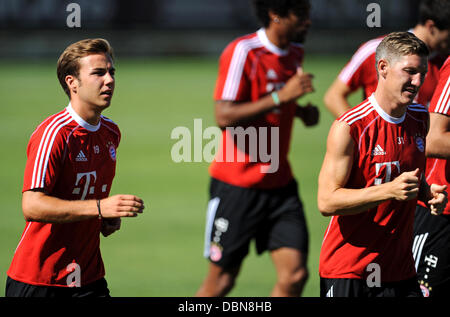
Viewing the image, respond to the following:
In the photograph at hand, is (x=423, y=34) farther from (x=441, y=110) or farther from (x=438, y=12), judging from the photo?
(x=441, y=110)

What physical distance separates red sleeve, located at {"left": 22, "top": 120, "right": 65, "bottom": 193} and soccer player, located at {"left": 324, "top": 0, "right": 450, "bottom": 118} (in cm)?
300

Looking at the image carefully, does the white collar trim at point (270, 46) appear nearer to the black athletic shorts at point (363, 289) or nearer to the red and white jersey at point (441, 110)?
the red and white jersey at point (441, 110)

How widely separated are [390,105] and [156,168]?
9.89 m

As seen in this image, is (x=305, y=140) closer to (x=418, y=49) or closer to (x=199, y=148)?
(x=199, y=148)

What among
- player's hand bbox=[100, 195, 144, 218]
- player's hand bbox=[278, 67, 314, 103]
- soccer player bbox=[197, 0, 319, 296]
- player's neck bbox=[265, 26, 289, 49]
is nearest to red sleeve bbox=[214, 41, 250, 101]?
soccer player bbox=[197, 0, 319, 296]

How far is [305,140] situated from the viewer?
16.8 meters

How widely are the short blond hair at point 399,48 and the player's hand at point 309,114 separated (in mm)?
2084

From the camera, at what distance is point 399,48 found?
15.3 feet

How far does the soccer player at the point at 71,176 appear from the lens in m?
4.63

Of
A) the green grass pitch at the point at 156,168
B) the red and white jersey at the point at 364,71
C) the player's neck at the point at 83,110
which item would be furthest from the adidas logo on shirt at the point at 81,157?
the green grass pitch at the point at 156,168

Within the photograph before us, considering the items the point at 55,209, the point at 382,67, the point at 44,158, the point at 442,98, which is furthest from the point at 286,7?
the point at 55,209

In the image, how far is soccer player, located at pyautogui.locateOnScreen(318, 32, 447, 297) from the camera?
462 centimetres

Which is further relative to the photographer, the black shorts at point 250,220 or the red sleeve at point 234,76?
the black shorts at point 250,220

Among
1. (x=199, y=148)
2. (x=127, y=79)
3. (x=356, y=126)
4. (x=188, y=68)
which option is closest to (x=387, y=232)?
(x=356, y=126)
